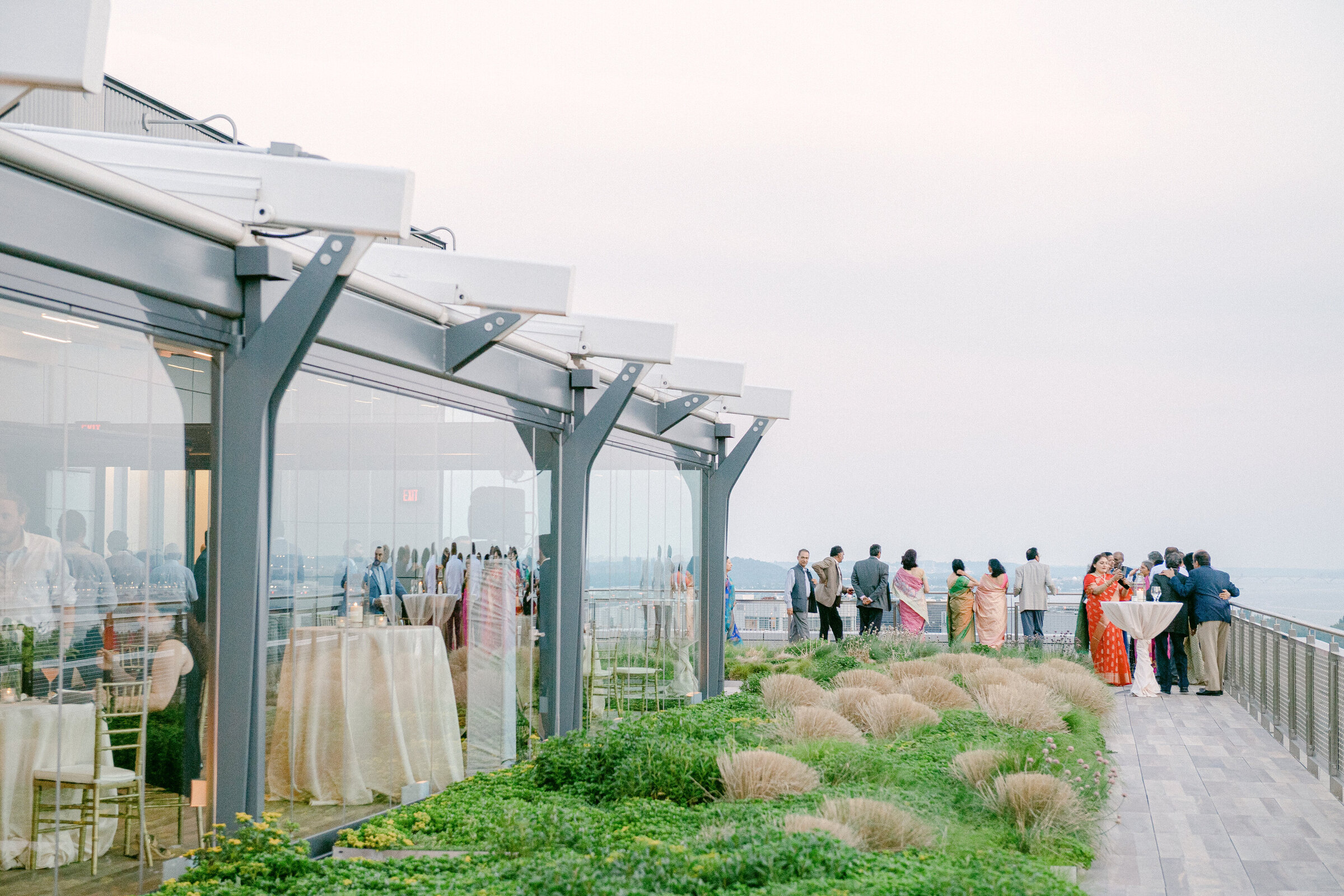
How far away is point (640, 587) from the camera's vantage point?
11.1m

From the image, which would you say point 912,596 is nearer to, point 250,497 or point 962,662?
point 962,662

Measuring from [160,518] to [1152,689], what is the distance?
12512 millimetres

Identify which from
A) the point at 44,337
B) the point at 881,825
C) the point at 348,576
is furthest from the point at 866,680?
the point at 44,337

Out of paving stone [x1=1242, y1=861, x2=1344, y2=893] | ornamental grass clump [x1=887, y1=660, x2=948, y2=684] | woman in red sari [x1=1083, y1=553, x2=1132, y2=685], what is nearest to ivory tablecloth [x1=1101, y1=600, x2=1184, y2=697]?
woman in red sari [x1=1083, y1=553, x2=1132, y2=685]

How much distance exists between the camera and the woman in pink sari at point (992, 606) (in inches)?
664

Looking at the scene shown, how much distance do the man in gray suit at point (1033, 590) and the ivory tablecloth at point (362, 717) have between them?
38.6 feet

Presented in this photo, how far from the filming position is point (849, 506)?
69.6 meters

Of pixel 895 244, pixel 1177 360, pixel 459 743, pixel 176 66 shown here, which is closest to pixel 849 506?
pixel 1177 360

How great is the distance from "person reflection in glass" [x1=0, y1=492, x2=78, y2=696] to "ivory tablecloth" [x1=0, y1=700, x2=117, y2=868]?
12cm

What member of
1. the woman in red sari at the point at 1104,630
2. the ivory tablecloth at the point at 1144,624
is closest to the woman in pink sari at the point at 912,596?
the woman in red sari at the point at 1104,630

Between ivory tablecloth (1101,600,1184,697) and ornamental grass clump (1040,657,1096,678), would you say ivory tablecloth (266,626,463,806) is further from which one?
ivory tablecloth (1101,600,1184,697)

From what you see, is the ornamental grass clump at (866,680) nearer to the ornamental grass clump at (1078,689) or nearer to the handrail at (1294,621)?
the ornamental grass clump at (1078,689)

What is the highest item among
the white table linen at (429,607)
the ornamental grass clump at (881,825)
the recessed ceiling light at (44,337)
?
the recessed ceiling light at (44,337)

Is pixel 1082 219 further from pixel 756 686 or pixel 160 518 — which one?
pixel 160 518
